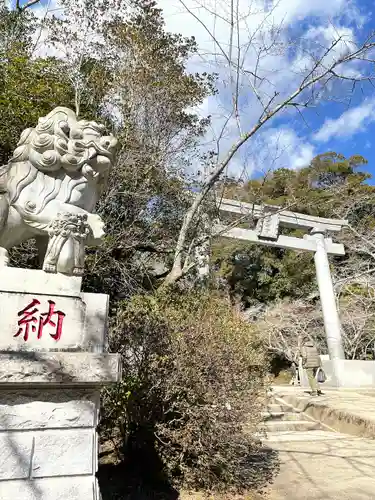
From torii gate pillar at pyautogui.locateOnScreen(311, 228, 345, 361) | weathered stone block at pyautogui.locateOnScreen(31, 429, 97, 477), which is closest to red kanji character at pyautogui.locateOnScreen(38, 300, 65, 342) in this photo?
weathered stone block at pyautogui.locateOnScreen(31, 429, 97, 477)

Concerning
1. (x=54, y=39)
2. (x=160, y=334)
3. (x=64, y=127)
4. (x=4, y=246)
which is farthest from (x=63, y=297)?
(x=54, y=39)

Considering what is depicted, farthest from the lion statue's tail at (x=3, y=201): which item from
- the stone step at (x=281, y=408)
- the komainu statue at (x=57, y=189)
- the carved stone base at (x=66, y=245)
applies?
the stone step at (x=281, y=408)

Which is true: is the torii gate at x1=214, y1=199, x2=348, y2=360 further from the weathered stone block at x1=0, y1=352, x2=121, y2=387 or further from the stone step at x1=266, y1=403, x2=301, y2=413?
the weathered stone block at x1=0, y1=352, x2=121, y2=387

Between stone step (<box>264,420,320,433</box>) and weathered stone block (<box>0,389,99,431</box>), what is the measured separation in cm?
528

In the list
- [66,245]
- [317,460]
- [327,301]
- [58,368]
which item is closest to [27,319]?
[58,368]

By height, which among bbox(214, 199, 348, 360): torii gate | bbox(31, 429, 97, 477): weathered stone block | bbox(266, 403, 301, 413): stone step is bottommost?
bbox(266, 403, 301, 413): stone step

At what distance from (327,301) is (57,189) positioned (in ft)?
40.6

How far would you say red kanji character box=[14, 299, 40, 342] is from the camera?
230 cm

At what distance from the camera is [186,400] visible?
3668 mm

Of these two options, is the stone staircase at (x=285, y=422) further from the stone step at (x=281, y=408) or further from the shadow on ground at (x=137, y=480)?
the shadow on ground at (x=137, y=480)

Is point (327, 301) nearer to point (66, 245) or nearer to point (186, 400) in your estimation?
point (186, 400)

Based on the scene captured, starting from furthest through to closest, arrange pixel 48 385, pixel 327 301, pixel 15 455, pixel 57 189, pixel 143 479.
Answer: pixel 327 301 → pixel 143 479 → pixel 57 189 → pixel 48 385 → pixel 15 455

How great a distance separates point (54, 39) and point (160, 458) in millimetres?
7993

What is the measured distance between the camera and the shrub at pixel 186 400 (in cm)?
359
